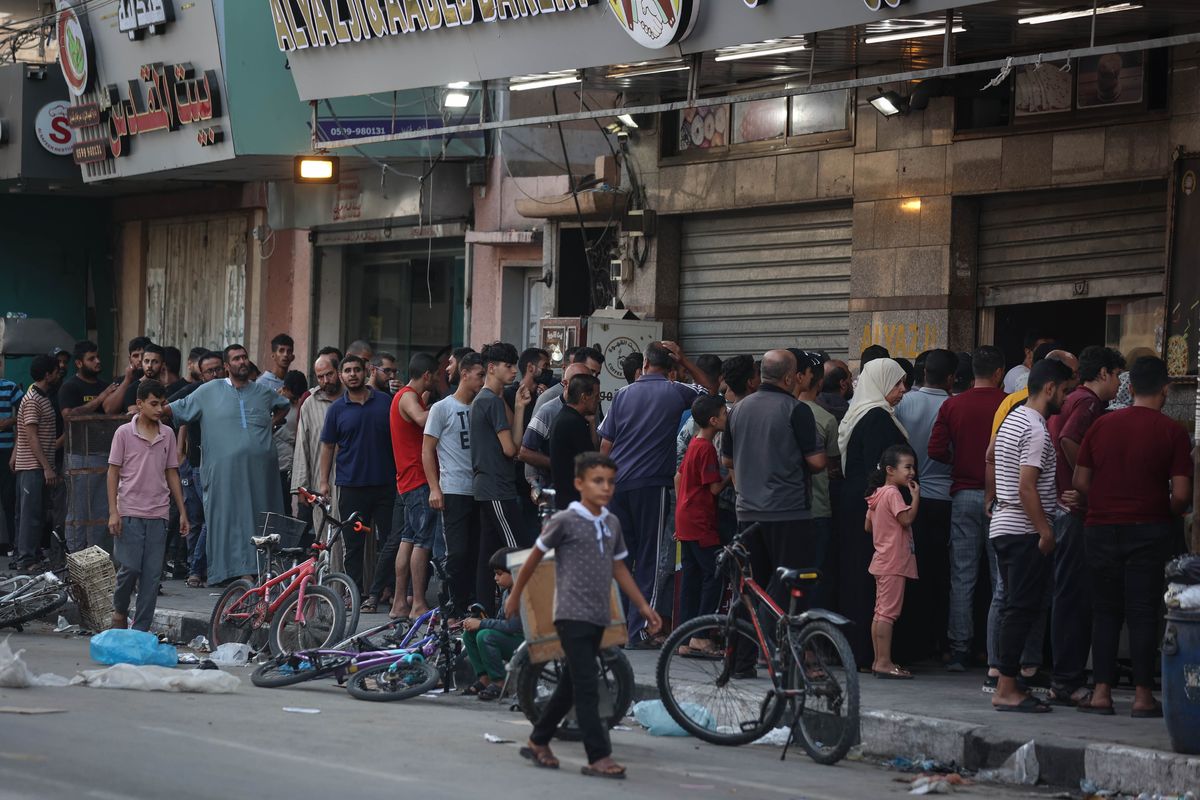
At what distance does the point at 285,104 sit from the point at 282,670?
1014cm

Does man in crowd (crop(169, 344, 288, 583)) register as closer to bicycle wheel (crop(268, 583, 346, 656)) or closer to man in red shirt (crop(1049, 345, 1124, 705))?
bicycle wheel (crop(268, 583, 346, 656))

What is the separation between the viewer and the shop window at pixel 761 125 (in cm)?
1488

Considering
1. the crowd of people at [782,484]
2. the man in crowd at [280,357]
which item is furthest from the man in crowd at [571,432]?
the man in crowd at [280,357]

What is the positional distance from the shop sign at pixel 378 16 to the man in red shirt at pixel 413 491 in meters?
3.04

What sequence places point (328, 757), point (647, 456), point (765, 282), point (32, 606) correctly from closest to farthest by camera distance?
point (328, 757)
point (647, 456)
point (32, 606)
point (765, 282)

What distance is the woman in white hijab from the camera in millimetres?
10773

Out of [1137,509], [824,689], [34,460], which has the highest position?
[1137,509]

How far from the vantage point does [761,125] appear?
15.5 meters

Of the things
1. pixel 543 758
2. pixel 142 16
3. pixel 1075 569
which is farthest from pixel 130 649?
pixel 142 16

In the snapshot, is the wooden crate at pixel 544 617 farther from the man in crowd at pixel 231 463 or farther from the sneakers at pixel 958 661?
the man in crowd at pixel 231 463

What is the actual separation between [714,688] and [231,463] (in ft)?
20.6

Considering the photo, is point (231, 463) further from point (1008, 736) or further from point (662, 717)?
point (1008, 736)

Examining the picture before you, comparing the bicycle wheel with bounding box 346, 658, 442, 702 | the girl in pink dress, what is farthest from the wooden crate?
the girl in pink dress

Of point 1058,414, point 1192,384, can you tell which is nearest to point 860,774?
point 1058,414
